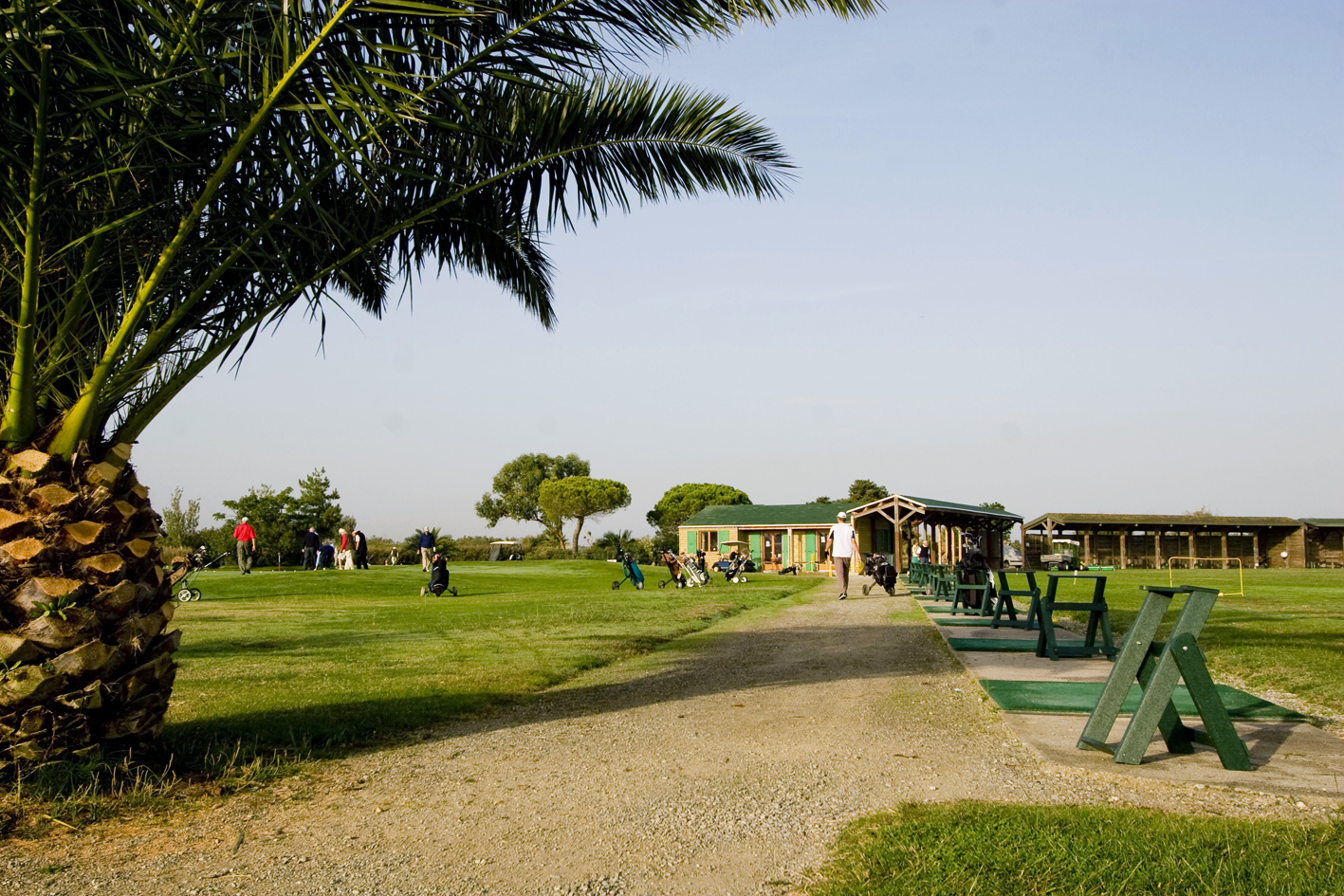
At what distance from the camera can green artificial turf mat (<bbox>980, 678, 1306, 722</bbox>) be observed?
6793 millimetres

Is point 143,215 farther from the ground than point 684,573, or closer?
farther from the ground

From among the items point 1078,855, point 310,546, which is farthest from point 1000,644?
point 310,546

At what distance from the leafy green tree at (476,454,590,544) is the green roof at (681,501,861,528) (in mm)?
39706

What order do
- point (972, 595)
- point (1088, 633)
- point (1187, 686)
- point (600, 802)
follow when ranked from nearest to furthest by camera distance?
point (600, 802)
point (1187, 686)
point (1088, 633)
point (972, 595)

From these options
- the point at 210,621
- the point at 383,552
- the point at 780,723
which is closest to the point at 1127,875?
the point at 780,723

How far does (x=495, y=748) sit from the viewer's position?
6102 mm

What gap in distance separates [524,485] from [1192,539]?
56.1 m

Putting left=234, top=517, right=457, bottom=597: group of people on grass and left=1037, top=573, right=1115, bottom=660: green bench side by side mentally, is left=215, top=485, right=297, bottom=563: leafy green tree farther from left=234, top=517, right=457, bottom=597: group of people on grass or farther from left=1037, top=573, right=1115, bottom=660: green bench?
left=1037, top=573, right=1115, bottom=660: green bench

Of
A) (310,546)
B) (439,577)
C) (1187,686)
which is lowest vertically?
(439,577)

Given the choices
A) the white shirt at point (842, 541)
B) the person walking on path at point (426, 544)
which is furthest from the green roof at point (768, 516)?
the white shirt at point (842, 541)

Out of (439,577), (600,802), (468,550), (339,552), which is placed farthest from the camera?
(468,550)

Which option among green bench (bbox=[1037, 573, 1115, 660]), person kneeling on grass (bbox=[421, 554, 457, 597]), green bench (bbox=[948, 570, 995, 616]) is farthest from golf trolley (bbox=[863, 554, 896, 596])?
green bench (bbox=[1037, 573, 1115, 660])

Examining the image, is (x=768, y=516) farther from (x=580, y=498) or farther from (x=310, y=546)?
(x=580, y=498)

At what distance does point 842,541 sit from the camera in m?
19.3
